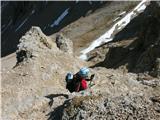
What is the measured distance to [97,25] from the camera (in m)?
116

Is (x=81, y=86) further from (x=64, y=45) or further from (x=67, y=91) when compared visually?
(x=64, y=45)

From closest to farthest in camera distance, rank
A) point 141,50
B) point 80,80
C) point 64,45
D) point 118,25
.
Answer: point 80,80
point 141,50
point 64,45
point 118,25

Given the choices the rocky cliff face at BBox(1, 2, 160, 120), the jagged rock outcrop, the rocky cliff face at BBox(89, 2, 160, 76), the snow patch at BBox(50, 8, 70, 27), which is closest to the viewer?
the rocky cliff face at BBox(1, 2, 160, 120)

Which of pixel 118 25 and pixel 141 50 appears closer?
pixel 141 50

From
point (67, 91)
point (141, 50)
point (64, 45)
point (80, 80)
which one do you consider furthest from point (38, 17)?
point (80, 80)

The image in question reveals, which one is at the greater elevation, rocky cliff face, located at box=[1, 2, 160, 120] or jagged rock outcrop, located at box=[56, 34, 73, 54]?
jagged rock outcrop, located at box=[56, 34, 73, 54]

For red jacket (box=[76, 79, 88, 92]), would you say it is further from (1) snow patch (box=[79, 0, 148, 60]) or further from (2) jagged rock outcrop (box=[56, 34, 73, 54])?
(1) snow patch (box=[79, 0, 148, 60])

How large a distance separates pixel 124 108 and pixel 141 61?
1763 centimetres

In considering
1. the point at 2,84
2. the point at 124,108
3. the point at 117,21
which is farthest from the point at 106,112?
the point at 117,21

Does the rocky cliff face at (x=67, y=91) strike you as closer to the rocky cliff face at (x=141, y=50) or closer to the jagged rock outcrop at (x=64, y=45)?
the rocky cliff face at (x=141, y=50)

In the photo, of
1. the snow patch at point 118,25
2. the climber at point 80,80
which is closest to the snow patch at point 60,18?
the snow patch at point 118,25

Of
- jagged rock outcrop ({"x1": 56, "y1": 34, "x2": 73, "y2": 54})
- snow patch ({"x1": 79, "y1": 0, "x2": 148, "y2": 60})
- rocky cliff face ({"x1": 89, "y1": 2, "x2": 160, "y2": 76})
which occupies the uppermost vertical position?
snow patch ({"x1": 79, "y1": 0, "x2": 148, "y2": 60})

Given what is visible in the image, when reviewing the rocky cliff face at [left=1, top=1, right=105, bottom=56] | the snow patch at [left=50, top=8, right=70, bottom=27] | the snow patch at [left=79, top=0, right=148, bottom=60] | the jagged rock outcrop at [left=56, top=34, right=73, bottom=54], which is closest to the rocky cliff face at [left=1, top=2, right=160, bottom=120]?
the jagged rock outcrop at [left=56, top=34, right=73, bottom=54]

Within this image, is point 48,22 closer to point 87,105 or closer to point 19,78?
point 19,78
